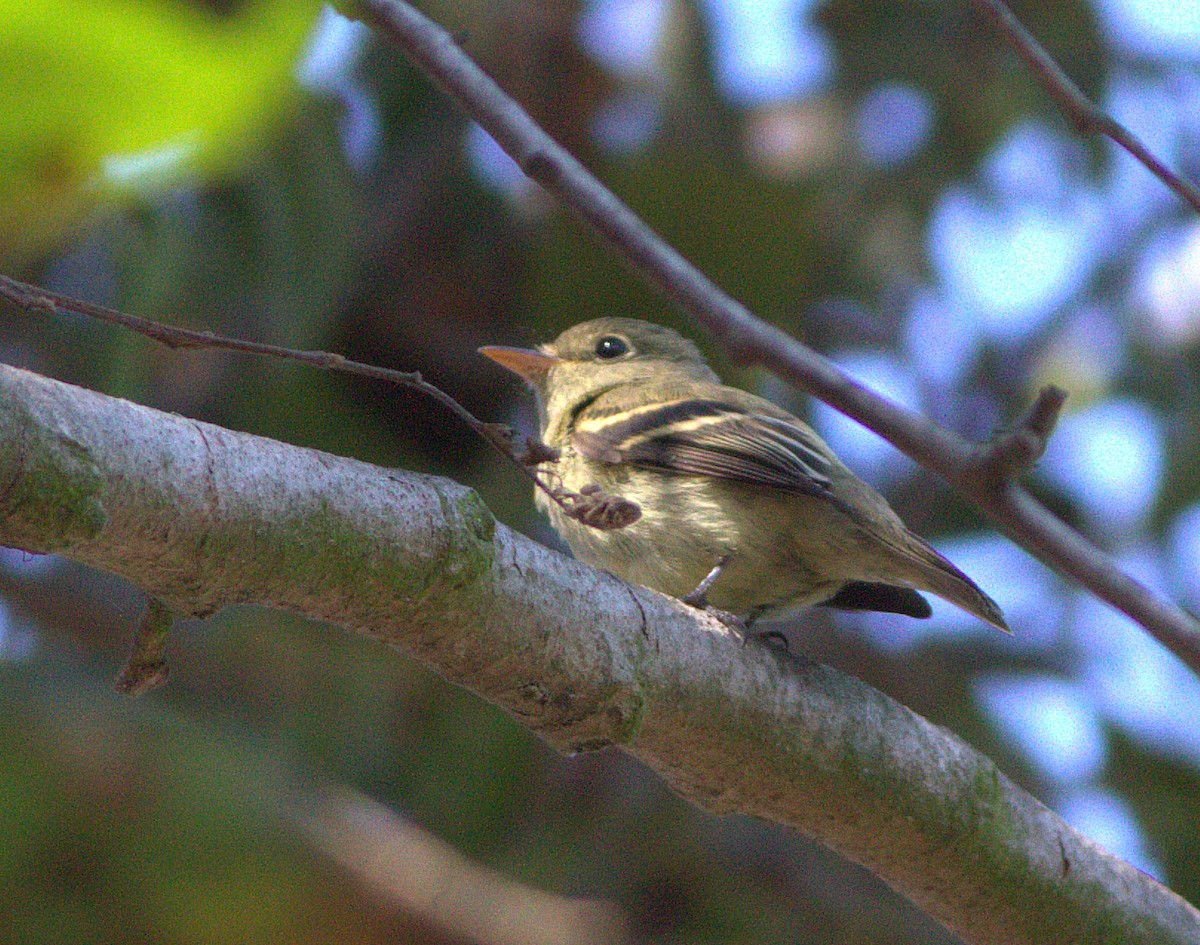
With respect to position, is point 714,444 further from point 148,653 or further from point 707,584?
point 148,653

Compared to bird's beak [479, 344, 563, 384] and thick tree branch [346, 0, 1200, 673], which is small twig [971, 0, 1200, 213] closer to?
thick tree branch [346, 0, 1200, 673]

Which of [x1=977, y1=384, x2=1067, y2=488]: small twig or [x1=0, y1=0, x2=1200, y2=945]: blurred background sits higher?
[x1=977, y1=384, x2=1067, y2=488]: small twig

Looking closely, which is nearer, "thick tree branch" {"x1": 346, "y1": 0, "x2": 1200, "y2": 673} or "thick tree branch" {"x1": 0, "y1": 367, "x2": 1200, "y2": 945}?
"thick tree branch" {"x1": 346, "y1": 0, "x2": 1200, "y2": 673}

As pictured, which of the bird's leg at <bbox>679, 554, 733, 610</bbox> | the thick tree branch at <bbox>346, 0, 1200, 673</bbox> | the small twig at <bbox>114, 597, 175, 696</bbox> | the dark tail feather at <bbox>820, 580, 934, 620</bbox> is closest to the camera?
the thick tree branch at <bbox>346, 0, 1200, 673</bbox>

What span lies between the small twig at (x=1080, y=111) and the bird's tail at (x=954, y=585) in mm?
1893

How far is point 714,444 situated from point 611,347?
1.77 meters

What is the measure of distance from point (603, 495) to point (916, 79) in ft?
19.9

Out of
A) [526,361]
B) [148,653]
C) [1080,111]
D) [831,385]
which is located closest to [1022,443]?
[831,385]

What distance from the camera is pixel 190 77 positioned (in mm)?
1292

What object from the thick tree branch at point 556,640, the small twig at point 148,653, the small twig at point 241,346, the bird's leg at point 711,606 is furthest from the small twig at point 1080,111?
the small twig at point 148,653

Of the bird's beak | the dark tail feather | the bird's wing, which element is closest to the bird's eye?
the bird's beak

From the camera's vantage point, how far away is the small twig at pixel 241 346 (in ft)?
6.75

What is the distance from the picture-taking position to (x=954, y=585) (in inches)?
162

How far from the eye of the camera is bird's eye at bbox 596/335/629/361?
607cm
